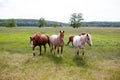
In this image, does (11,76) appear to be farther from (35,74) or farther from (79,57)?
(79,57)

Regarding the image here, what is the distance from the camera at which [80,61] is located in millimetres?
16812

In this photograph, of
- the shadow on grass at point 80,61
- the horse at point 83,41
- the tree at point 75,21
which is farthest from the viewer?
the tree at point 75,21

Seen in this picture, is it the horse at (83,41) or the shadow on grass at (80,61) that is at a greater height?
the horse at (83,41)

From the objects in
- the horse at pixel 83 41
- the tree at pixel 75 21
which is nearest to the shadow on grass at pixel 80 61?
the horse at pixel 83 41

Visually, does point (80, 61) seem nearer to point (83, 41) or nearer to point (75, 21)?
point (83, 41)

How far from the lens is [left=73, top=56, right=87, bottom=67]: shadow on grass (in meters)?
15.8

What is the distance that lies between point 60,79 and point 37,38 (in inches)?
298

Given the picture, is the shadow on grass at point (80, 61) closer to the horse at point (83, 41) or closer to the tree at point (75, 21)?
the horse at point (83, 41)

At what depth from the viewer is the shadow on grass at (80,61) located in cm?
1582

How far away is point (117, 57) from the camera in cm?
1903

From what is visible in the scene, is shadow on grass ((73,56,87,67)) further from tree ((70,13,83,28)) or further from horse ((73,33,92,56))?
tree ((70,13,83,28))

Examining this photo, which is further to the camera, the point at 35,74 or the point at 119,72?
the point at 119,72

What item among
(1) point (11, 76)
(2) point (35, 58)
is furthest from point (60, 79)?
(2) point (35, 58)

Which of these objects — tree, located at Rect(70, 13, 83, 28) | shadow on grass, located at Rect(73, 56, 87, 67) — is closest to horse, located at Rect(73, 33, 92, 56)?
shadow on grass, located at Rect(73, 56, 87, 67)
